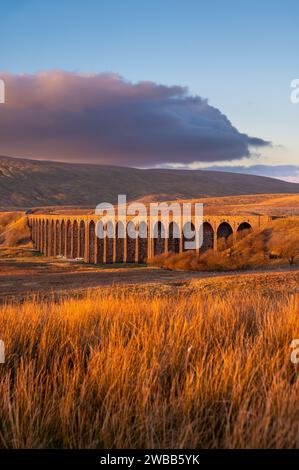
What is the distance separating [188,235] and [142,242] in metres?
7.15

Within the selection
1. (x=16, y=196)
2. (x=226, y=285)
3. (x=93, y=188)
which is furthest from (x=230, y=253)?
(x=93, y=188)

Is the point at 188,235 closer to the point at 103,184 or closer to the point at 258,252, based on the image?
the point at 258,252

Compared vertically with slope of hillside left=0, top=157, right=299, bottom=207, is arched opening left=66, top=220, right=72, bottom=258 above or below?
below

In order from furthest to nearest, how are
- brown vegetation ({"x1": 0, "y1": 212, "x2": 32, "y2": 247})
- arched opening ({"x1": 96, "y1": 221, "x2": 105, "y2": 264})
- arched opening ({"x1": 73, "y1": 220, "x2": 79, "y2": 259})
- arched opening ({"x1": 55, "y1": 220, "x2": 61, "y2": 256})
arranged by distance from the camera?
brown vegetation ({"x1": 0, "y1": 212, "x2": 32, "y2": 247}) < arched opening ({"x1": 55, "y1": 220, "x2": 61, "y2": 256}) < arched opening ({"x1": 73, "y1": 220, "x2": 79, "y2": 259}) < arched opening ({"x1": 96, "y1": 221, "x2": 105, "y2": 264})

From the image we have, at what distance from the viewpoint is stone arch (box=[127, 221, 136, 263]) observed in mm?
46719

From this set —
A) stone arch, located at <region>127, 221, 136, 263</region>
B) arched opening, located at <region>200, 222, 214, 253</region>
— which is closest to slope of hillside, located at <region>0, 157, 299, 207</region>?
stone arch, located at <region>127, 221, 136, 263</region>

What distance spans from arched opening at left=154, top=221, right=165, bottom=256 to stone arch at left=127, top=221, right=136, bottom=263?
3510mm

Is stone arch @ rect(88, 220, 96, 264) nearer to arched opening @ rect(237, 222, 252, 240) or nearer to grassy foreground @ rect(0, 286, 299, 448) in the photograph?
arched opening @ rect(237, 222, 252, 240)

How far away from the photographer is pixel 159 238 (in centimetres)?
4362

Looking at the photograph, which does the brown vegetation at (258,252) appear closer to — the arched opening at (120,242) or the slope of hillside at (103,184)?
the arched opening at (120,242)

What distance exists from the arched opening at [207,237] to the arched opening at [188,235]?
1.73 m
